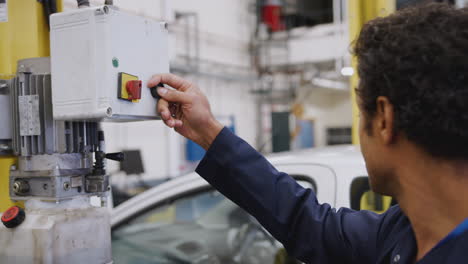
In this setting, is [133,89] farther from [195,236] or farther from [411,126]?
[195,236]

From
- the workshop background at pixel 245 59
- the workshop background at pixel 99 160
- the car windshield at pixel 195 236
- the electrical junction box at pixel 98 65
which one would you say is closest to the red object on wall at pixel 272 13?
the workshop background at pixel 245 59

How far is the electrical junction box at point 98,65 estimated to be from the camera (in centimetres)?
97

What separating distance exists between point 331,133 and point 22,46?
473 inches

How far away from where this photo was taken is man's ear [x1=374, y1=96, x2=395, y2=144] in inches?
34.8

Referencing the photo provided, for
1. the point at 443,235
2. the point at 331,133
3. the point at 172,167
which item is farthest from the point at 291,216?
the point at 331,133

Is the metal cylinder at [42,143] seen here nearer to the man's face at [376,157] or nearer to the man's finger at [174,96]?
the man's finger at [174,96]

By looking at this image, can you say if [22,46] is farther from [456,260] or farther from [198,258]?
[198,258]

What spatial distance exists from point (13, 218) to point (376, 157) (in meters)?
0.79

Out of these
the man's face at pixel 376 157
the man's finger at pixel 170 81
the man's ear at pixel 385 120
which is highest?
the man's finger at pixel 170 81

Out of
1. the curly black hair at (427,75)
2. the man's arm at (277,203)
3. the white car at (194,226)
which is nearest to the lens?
the curly black hair at (427,75)

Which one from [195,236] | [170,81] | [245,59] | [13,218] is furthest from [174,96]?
[245,59]

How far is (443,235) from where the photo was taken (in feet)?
2.85

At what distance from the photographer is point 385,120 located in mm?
903

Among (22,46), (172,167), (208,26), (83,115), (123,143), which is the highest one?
(208,26)
